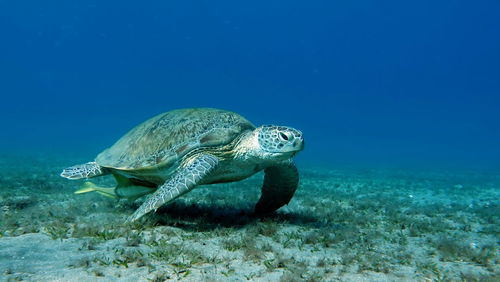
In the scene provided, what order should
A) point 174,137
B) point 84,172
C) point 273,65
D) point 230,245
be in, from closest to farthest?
point 230,245 < point 174,137 < point 84,172 < point 273,65

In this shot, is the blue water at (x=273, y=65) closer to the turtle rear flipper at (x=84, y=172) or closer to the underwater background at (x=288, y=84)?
the underwater background at (x=288, y=84)

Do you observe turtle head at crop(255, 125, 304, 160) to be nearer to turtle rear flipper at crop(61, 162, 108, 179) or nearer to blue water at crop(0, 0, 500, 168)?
turtle rear flipper at crop(61, 162, 108, 179)

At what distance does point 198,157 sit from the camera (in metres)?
5.31

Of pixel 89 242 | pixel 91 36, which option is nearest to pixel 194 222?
pixel 89 242

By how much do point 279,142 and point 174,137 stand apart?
6.87ft

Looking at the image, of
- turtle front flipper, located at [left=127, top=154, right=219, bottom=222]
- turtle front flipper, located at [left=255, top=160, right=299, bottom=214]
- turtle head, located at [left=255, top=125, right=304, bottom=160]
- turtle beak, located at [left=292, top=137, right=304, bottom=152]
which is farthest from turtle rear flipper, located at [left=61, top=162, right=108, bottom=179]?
turtle beak, located at [left=292, top=137, right=304, bottom=152]

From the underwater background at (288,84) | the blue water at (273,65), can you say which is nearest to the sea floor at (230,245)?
the underwater background at (288,84)

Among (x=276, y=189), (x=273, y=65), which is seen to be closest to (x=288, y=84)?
(x=273, y=65)

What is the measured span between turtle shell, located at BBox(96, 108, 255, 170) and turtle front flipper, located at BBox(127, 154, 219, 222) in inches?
16.9

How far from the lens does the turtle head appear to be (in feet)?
16.2

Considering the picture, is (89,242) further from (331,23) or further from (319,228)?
(331,23)

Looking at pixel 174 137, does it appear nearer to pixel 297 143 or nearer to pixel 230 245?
pixel 297 143

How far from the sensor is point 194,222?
17.0 ft

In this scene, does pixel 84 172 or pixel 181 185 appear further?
pixel 84 172
